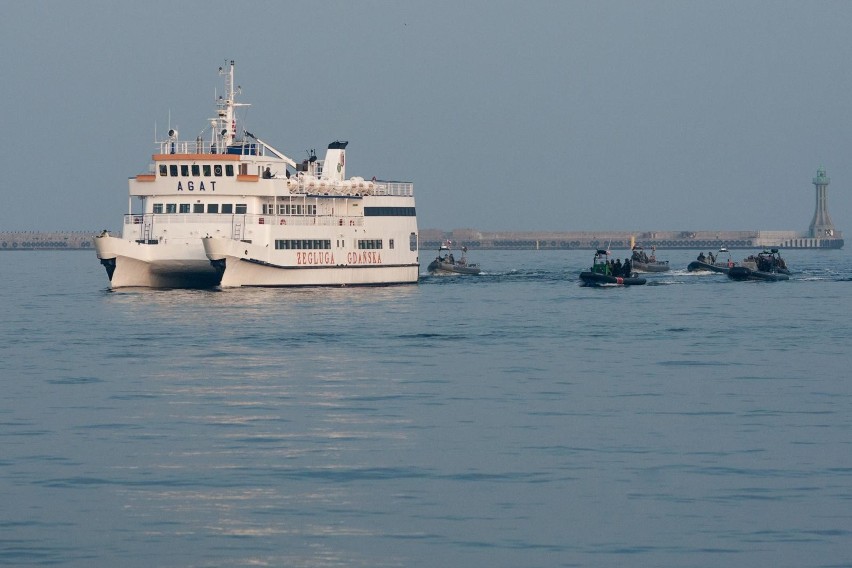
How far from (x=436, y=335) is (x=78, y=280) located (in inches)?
2355

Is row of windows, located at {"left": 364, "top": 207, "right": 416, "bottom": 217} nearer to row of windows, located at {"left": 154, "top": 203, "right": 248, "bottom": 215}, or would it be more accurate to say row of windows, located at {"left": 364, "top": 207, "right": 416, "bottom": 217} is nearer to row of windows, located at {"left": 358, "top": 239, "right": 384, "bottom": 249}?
row of windows, located at {"left": 358, "top": 239, "right": 384, "bottom": 249}

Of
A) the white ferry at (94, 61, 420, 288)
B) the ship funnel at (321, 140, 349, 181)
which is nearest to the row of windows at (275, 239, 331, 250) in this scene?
the white ferry at (94, 61, 420, 288)

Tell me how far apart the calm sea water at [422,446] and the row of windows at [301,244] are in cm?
1867

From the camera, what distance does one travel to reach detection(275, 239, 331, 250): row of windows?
70188mm

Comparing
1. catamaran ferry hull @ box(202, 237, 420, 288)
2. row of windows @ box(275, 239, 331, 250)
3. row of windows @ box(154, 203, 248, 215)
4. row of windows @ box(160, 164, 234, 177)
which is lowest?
catamaran ferry hull @ box(202, 237, 420, 288)

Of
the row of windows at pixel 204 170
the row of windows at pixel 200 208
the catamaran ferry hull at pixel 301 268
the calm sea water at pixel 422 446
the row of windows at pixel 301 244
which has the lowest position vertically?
the calm sea water at pixel 422 446

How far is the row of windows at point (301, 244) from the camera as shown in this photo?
70188mm

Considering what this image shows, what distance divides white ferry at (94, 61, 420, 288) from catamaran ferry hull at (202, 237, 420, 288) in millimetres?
50

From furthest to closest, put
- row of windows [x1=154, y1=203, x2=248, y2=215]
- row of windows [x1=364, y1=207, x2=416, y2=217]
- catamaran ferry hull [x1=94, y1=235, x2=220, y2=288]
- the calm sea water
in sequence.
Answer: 1. row of windows [x1=364, y1=207, x2=416, y2=217]
2. row of windows [x1=154, y1=203, x2=248, y2=215]
3. catamaran ferry hull [x1=94, y1=235, x2=220, y2=288]
4. the calm sea water

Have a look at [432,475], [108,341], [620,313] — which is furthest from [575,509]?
[620,313]

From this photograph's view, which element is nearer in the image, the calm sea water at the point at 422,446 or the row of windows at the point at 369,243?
the calm sea water at the point at 422,446

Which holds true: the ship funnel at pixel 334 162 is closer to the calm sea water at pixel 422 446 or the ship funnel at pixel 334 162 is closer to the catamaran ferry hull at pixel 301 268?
the catamaran ferry hull at pixel 301 268

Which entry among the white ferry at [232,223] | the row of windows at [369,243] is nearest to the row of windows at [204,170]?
the white ferry at [232,223]

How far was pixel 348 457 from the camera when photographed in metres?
24.0
